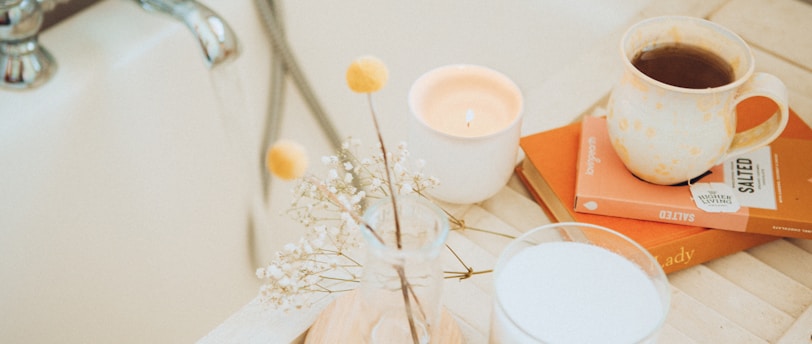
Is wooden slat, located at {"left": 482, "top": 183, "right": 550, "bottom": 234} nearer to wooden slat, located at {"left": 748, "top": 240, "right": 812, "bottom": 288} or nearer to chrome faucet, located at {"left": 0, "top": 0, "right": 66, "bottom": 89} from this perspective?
wooden slat, located at {"left": 748, "top": 240, "right": 812, "bottom": 288}

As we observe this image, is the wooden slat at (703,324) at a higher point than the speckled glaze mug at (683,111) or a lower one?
lower

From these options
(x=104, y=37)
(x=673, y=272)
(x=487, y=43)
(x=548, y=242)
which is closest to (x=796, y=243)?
(x=673, y=272)

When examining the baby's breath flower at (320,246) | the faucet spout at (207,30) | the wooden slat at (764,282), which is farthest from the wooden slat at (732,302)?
the faucet spout at (207,30)

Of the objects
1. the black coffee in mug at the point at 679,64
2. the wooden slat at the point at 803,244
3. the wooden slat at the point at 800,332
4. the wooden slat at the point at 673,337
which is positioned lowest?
the wooden slat at the point at 800,332

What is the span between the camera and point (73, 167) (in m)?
0.95

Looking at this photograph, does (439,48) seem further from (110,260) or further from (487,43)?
(110,260)

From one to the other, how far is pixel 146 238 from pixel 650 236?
30.0 inches

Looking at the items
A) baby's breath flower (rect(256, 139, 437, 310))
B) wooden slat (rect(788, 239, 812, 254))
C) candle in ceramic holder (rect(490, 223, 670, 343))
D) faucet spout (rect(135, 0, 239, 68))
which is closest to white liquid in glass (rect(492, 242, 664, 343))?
candle in ceramic holder (rect(490, 223, 670, 343))

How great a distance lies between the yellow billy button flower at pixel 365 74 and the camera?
350 mm

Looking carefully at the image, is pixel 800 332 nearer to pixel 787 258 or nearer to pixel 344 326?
pixel 787 258

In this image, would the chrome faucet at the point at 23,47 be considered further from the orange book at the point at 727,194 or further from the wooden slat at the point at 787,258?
the wooden slat at the point at 787,258

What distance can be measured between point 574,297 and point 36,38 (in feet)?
2.18

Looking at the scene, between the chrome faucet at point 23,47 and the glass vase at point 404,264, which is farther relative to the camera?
the chrome faucet at point 23,47

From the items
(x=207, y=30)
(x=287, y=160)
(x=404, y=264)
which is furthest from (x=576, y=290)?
(x=207, y=30)
